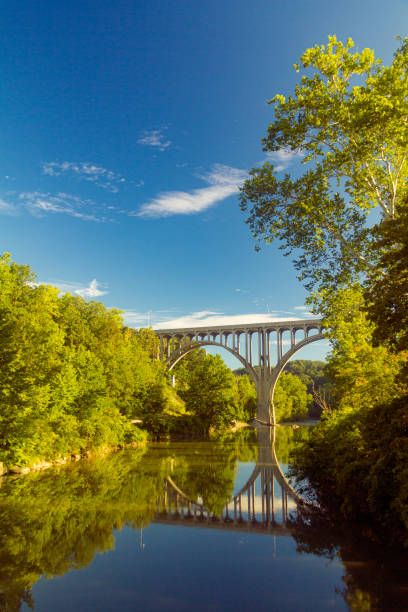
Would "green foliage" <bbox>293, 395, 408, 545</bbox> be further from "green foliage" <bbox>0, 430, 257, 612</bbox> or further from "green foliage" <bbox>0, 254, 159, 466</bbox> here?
"green foliage" <bbox>0, 254, 159, 466</bbox>

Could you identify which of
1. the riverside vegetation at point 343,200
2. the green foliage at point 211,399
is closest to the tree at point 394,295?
the riverside vegetation at point 343,200

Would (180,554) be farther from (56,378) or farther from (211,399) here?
(211,399)

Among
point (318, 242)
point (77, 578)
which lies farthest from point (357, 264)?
point (77, 578)

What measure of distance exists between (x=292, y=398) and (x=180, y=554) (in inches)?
2883

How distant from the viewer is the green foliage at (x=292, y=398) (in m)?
73.2

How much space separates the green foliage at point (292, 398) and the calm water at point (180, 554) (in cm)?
6111

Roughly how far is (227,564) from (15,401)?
446 inches

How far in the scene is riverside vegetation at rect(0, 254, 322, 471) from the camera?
15922mm

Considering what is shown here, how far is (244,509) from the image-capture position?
11070 mm

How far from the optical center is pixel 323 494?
12531mm

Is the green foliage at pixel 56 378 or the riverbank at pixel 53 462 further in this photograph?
the riverbank at pixel 53 462

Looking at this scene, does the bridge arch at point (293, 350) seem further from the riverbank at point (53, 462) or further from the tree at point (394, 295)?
the tree at point (394, 295)

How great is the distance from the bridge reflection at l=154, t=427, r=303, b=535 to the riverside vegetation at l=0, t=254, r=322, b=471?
6.47 metres

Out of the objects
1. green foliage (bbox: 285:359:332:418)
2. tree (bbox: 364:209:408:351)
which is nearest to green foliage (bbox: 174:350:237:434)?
tree (bbox: 364:209:408:351)
